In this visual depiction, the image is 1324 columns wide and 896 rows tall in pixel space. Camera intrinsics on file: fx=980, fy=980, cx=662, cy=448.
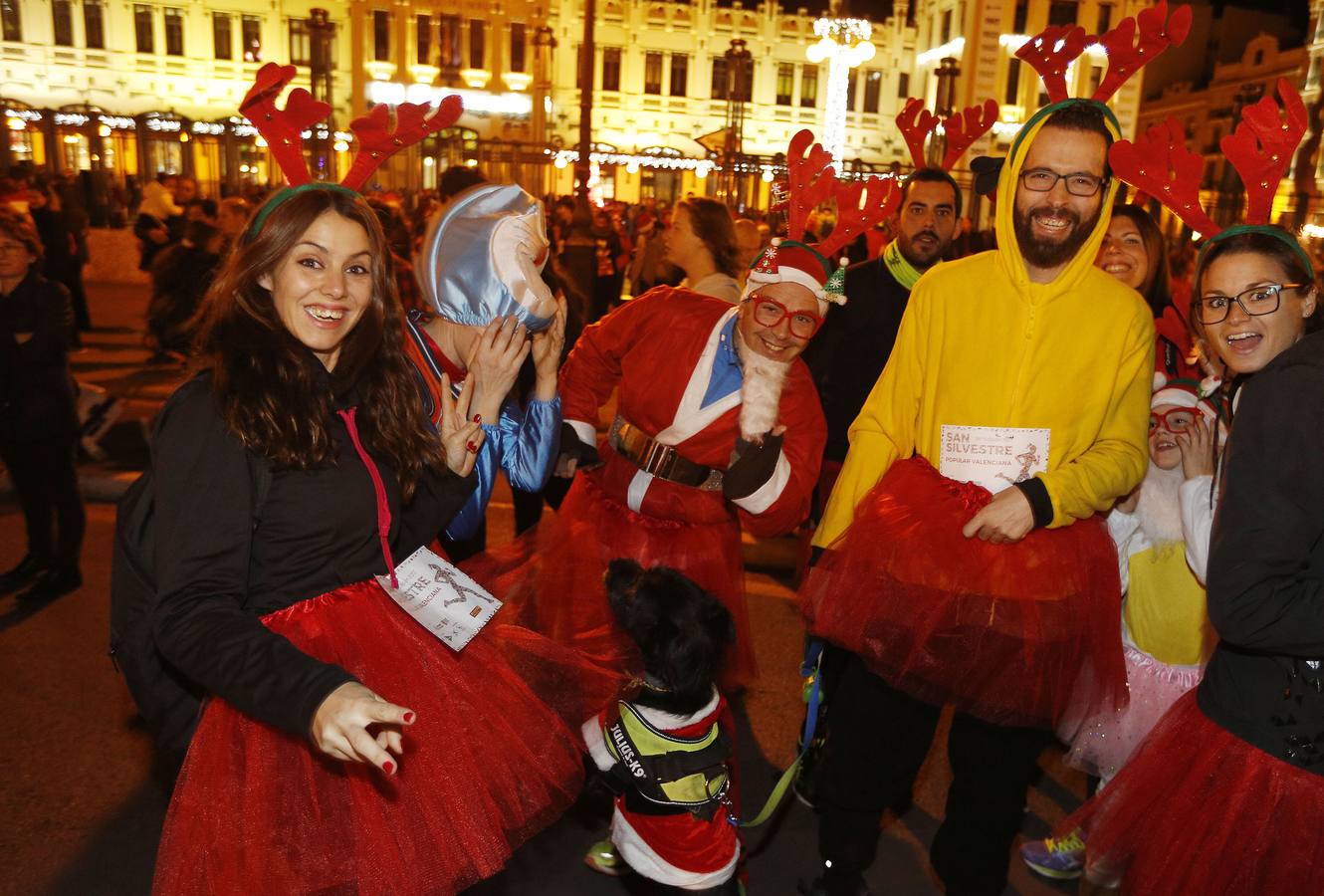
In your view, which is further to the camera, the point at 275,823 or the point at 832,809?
the point at 832,809

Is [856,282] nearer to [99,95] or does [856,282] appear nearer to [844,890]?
[844,890]

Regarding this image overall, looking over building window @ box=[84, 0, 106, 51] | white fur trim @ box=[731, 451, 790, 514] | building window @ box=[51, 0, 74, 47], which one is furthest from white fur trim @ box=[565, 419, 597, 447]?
building window @ box=[51, 0, 74, 47]

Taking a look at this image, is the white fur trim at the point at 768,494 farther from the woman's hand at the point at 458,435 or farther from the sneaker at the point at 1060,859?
the sneaker at the point at 1060,859

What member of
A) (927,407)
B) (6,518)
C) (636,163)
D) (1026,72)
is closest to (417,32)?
(636,163)

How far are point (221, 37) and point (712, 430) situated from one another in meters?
53.9

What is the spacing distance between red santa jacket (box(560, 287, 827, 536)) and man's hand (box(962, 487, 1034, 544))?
81 cm

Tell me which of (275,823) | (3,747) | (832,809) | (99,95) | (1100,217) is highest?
(99,95)

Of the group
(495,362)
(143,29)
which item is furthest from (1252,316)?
(143,29)

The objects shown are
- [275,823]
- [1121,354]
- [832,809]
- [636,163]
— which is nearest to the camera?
[275,823]

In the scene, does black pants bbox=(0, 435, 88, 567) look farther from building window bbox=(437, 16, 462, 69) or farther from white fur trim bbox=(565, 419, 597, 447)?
building window bbox=(437, 16, 462, 69)

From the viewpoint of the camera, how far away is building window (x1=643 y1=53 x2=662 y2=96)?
54219mm

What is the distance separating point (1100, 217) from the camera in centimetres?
285

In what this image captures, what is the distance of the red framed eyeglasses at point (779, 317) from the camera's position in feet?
11.2

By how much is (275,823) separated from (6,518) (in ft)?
19.5
